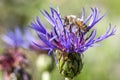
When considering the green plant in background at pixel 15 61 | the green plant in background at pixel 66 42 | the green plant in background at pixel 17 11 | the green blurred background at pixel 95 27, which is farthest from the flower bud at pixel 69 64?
the green plant in background at pixel 17 11

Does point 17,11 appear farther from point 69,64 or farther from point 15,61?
point 69,64

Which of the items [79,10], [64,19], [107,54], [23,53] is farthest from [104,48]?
[64,19]

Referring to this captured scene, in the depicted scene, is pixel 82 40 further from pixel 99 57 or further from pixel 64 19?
pixel 99 57

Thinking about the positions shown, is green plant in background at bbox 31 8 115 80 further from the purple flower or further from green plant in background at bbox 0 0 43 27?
green plant in background at bbox 0 0 43 27

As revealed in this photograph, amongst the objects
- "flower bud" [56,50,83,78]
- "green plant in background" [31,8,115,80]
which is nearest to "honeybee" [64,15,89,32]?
"green plant in background" [31,8,115,80]

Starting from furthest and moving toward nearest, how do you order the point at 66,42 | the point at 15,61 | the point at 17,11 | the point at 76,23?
1. the point at 17,11
2. the point at 15,61
3. the point at 76,23
4. the point at 66,42

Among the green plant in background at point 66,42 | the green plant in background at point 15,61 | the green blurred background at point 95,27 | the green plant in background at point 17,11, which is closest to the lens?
the green plant in background at point 66,42

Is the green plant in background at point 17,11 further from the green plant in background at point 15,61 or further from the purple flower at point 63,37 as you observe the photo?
the purple flower at point 63,37

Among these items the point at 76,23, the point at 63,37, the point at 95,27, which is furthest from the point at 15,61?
the point at 95,27
